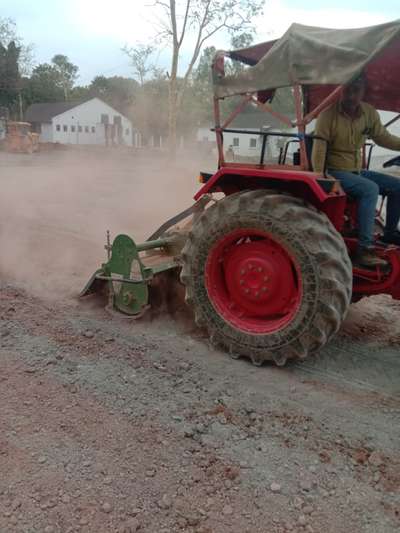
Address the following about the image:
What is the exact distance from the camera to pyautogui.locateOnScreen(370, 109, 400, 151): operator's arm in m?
4.44

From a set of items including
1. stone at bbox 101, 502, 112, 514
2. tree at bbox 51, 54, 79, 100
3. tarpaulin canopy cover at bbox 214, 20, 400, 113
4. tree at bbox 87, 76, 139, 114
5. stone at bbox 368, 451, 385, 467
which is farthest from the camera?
tree at bbox 51, 54, 79, 100

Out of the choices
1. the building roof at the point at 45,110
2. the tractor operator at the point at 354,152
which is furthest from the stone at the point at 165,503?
the building roof at the point at 45,110

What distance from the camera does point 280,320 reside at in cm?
400

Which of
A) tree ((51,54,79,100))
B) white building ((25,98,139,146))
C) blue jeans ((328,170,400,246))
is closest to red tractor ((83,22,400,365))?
blue jeans ((328,170,400,246))

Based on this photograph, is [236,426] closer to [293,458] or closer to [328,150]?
[293,458]

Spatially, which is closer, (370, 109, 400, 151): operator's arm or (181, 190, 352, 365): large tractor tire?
(181, 190, 352, 365): large tractor tire

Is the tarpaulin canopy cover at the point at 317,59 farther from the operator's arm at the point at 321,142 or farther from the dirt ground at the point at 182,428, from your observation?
the dirt ground at the point at 182,428

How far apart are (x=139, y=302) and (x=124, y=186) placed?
947 cm

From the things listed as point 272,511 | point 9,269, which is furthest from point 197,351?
point 9,269

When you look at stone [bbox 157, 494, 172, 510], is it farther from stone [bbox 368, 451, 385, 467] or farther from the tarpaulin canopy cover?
the tarpaulin canopy cover

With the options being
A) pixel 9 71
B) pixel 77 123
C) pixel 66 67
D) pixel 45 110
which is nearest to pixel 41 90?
pixel 45 110

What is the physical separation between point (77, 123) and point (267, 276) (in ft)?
178

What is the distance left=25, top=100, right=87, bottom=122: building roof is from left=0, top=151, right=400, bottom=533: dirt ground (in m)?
51.5

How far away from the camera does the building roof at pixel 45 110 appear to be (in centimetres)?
5284
